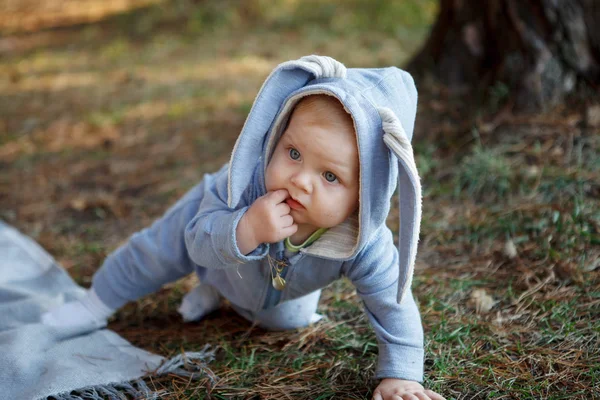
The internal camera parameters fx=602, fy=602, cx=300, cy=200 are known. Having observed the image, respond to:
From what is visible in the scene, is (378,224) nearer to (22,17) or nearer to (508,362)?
(508,362)

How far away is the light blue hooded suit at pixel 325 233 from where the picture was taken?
61.6 inches

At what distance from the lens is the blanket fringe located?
5.93ft

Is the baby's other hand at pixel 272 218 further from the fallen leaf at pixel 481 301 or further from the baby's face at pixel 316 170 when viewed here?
the fallen leaf at pixel 481 301

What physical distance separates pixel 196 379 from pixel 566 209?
1681mm

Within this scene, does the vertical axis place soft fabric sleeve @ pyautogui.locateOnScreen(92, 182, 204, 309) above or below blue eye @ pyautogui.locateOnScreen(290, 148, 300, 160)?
below

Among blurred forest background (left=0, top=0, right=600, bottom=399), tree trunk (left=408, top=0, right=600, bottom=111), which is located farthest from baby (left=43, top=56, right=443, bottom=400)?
tree trunk (left=408, top=0, right=600, bottom=111)

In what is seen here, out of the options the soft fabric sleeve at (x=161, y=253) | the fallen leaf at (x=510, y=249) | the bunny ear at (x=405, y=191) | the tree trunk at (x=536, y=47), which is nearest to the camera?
the bunny ear at (x=405, y=191)

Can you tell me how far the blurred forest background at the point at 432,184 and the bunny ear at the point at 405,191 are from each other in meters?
0.43

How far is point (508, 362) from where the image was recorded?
6.16 feet

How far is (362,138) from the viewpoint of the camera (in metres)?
1.52

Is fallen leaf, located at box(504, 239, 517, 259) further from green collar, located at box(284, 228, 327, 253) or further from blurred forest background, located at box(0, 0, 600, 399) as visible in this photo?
green collar, located at box(284, 228, 327, 253)

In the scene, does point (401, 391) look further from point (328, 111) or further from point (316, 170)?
point (328, 111)

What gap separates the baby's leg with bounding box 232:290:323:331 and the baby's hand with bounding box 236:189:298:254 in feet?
1.49

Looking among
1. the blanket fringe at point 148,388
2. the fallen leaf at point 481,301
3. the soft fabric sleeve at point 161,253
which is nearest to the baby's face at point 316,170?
the soft fabric sleeve at point 161,253
